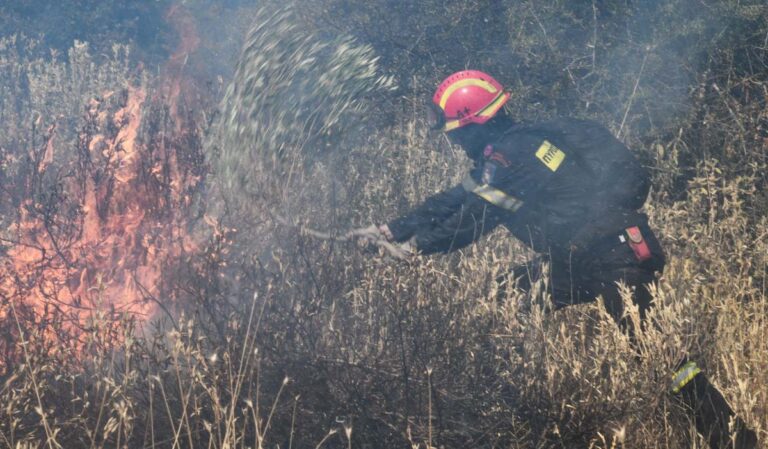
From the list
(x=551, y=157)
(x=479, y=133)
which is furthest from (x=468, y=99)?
(x=551, y=157)

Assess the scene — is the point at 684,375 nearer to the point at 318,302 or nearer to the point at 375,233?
the point at 375,233

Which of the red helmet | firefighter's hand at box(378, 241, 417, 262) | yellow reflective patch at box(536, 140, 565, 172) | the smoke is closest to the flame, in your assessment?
the smoke

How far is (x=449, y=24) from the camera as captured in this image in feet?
22.3

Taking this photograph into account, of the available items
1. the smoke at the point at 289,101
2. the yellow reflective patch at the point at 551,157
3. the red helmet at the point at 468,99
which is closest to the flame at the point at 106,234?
the smoke at the point at 289,101

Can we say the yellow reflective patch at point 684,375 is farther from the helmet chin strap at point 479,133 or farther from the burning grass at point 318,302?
the helmet chin strap at point 479,133

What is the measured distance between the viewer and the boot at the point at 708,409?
279 cm

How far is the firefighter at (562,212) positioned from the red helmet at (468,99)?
22 centimetres

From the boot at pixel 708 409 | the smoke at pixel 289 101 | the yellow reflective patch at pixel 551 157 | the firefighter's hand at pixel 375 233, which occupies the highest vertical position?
the smoke at pixel 289 101

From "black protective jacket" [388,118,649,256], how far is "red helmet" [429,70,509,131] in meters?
0.27

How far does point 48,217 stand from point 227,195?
1338 millimetres

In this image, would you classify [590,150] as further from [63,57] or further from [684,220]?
[63,57]

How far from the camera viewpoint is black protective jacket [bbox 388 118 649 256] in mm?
3705

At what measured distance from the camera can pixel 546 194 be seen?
12.5 ft

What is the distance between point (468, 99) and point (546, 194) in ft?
2.55
